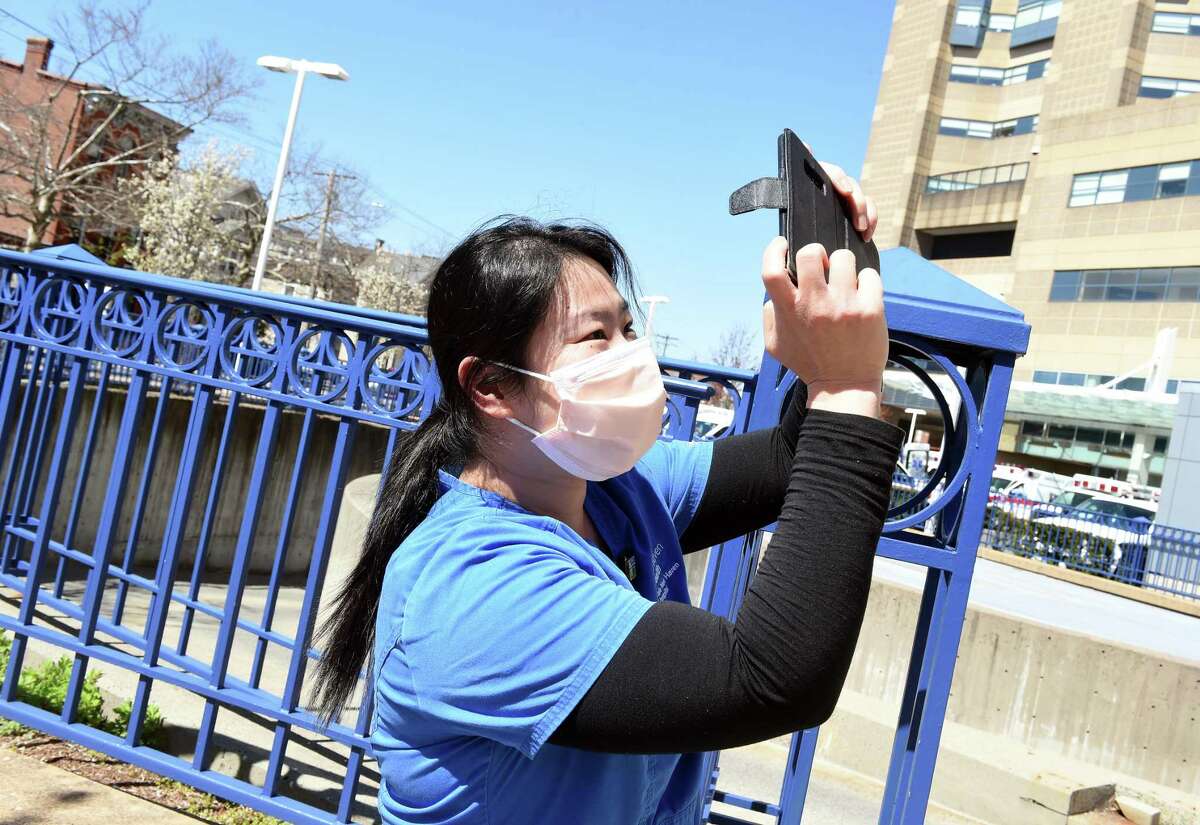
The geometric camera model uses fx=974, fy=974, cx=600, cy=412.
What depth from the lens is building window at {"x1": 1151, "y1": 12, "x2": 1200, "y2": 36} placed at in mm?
43750

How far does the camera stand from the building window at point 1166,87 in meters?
43.9

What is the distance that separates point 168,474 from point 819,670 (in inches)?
338

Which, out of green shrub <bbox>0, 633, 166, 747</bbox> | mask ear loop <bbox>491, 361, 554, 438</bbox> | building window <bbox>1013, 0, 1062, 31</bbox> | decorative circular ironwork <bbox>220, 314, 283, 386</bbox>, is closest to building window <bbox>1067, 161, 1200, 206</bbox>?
building window <bbox>1013, 0, 1062, 31</bbox>

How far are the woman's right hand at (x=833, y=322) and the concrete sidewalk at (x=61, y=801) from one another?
3.01m

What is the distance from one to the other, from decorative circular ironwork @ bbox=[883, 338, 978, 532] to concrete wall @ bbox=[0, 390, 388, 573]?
6.22m

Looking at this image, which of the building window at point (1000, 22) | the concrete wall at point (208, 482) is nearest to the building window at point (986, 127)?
the building window at point (1000, 22)

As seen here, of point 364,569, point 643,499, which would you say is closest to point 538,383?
point 643,499

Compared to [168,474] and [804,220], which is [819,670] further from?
[168,474]

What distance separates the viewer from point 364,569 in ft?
5.01

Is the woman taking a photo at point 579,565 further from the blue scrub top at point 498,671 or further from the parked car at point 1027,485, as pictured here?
the parked car at point 1027,485

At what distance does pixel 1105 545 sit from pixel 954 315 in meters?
16.6

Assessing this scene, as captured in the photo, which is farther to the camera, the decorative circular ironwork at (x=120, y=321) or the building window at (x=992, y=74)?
the building window at (x=992, y=74)

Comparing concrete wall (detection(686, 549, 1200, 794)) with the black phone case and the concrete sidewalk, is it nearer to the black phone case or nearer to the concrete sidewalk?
the concrete sidewalk

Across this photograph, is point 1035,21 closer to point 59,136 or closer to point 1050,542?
point 1050,542
